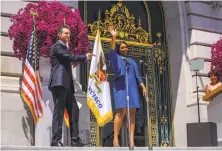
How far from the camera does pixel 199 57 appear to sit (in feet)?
42.9

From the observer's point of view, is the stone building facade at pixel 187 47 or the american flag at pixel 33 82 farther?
the stone building facade at pixel 187 47

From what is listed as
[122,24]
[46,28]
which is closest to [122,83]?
[46,28]

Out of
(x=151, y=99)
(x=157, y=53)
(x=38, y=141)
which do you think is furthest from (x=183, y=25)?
(x=38, y=141)

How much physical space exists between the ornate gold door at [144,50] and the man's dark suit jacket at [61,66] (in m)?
5.45

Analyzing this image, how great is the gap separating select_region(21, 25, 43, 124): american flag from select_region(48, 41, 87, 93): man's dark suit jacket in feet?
4.79

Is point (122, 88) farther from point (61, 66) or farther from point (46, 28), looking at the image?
point (46, 28)

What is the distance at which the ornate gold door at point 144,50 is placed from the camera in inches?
513

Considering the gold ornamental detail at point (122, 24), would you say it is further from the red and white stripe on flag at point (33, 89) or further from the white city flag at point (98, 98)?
the red and white stripe on flag at point (33, 89)

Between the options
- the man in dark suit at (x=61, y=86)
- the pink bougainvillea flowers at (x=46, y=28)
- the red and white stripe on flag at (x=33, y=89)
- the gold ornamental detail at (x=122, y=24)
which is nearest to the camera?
the man in dark suit at (x=61, y=86)

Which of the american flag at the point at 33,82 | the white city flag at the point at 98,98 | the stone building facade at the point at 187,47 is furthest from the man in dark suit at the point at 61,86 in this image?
the stone building facade at the point at 187,47

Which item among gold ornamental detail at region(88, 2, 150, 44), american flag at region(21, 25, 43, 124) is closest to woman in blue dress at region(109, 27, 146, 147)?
american flag at region(21, 25, 43, 124)

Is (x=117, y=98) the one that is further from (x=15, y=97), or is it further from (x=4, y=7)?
(x=4, y=7)

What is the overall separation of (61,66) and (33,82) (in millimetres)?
1633

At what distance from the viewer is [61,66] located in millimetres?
7160
